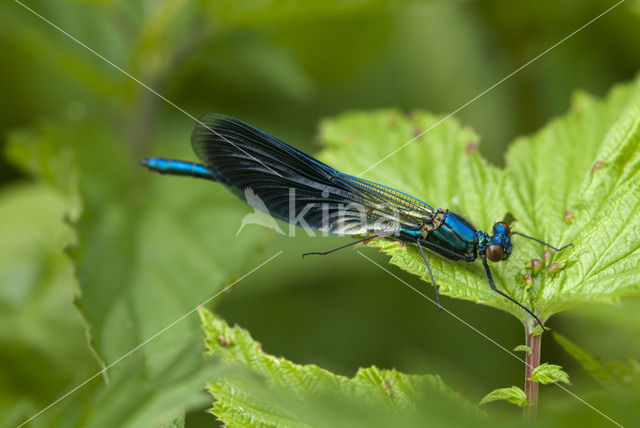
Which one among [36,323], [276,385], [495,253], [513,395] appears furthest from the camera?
[36,323]

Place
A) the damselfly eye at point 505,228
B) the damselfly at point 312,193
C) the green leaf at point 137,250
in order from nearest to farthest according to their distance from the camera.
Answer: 1. the green leaf at point 137,250
2. the damselfly eye at point 505,228
3. the damselfly at point 312,193

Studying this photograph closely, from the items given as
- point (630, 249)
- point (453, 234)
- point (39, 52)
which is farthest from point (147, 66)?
point (630, 249)

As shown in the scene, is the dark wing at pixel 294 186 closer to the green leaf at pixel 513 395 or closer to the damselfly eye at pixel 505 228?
the damselfly eye at pixel 505 228

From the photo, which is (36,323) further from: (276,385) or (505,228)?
(505,228)

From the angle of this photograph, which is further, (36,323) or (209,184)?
(209,184)

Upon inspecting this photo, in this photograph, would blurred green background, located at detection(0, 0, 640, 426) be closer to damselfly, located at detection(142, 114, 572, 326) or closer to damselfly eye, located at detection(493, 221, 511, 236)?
damselfly, located at detection(142, 114, 572, 326)

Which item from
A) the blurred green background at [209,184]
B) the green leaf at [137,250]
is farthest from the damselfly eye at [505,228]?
the green leaf at [137,250]

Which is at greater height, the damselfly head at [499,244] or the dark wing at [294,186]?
the dark wing at [294,186]

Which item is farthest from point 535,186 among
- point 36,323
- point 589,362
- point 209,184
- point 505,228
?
point 36,323
